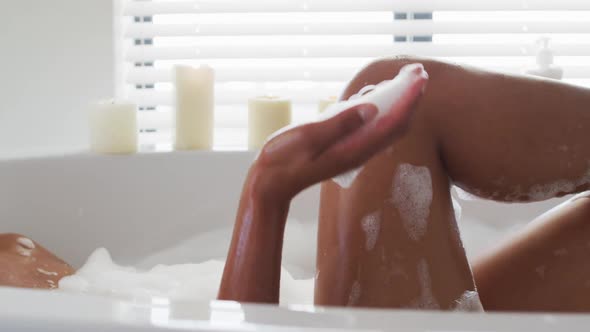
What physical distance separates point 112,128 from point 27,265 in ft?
1.13

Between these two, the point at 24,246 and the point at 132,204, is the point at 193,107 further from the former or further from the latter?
the point at 24,246

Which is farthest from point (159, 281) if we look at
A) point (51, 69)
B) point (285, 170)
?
point (285, 170)

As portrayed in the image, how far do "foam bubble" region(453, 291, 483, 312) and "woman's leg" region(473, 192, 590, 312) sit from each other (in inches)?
5.0

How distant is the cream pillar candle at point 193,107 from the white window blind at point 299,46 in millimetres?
456

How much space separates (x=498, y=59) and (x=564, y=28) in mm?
196

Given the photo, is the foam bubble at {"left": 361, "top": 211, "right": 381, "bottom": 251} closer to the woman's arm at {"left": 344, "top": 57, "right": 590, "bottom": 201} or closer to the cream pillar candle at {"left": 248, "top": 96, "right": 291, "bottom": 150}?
the woman's arm at {"left": 344, "top": 57, "right": 590, "bottom": 201}

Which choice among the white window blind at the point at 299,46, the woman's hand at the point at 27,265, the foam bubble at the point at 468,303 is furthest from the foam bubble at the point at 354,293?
the white window blind at the point at 299,46

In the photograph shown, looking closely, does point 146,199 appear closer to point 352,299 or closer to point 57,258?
point 57,258

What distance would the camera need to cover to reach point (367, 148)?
591 mm

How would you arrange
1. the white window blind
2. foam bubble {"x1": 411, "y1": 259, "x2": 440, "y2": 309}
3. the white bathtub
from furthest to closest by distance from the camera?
the white window blind < the white bathtub < foam bubble {"x1": 411, "y1": 259, "x2": 440, "y2": 309}

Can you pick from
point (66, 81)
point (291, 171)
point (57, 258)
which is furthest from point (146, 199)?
point (291, 171)

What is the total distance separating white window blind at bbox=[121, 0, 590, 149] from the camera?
2.11 m

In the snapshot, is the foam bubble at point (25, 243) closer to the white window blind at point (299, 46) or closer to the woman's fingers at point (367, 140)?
the white window blind at point (299, 46)

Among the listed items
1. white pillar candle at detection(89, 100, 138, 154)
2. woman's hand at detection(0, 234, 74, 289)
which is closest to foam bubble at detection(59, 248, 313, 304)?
woman's hand at detection(0, 234, 74, 289)
